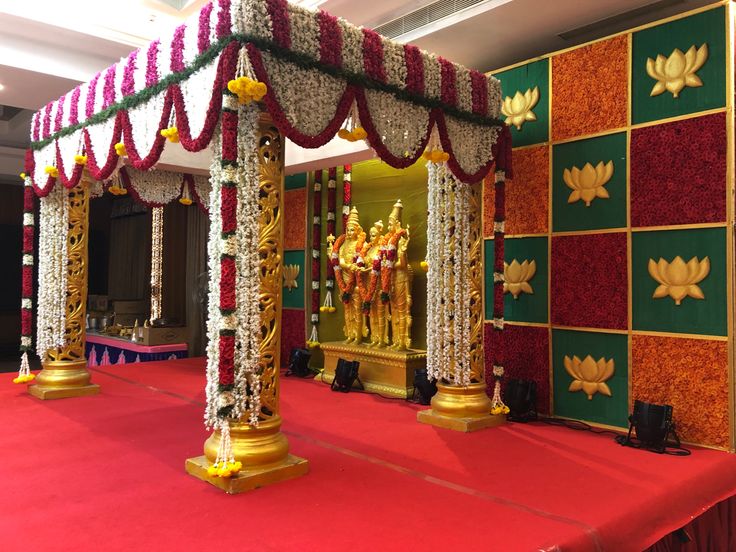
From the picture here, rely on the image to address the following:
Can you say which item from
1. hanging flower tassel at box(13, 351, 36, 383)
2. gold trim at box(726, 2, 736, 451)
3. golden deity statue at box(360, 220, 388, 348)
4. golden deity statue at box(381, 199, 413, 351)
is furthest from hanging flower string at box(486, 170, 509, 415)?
hanging flower tassel at box(13, 351, 36, 383)

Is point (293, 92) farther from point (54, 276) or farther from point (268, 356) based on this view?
point (54, 276)

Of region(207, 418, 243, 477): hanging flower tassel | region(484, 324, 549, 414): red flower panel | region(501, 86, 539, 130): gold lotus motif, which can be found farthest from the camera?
region(501, 86, 539, 130): gold lotus motif

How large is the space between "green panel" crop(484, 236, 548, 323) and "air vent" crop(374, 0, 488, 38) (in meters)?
1.81

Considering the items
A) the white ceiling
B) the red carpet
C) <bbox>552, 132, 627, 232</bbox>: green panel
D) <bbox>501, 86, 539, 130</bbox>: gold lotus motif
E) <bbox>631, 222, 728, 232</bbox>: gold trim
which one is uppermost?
the white ceiling

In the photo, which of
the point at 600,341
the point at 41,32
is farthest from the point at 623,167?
the point at 41,32

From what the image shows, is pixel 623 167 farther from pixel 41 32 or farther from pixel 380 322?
pixel 41 32

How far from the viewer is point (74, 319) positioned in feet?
17.0

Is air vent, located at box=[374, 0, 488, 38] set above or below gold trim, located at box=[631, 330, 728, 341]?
above

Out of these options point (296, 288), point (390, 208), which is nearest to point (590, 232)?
point (390, 208)

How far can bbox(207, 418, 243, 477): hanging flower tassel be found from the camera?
274 cm

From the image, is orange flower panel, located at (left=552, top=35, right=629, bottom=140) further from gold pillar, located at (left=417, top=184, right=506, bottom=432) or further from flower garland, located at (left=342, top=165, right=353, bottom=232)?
flower garland, located at (left=342, top=165, right=353, bottom=232)

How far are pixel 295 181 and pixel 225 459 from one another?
4925mm

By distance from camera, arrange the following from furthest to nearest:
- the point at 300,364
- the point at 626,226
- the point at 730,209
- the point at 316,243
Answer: the point at 316,243, the point at 300,364, the point at 626,226, the point at 730,209

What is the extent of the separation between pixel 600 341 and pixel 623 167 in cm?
120
